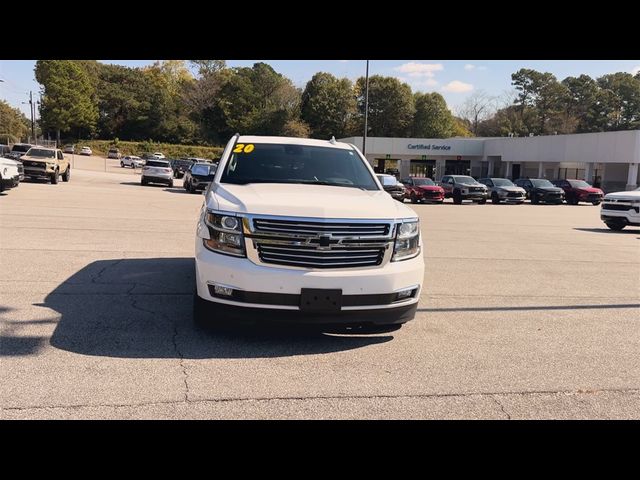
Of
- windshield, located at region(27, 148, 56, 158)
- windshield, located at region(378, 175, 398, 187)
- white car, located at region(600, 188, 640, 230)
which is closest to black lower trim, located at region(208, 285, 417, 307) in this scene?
windshield, located at region(378, 175, 398, 187)

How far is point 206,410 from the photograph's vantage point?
12.7 feet

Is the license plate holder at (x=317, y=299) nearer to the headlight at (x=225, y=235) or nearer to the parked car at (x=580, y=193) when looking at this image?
the headlight at (x=225, y=235)

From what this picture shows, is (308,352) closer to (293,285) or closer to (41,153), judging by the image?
(293,285)

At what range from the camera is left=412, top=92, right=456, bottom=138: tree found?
9138cm

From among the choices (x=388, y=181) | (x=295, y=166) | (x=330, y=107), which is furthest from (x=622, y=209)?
(x=330, y=107)

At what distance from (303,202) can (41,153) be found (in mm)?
28066

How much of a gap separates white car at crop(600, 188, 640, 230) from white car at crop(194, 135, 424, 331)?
551 inches

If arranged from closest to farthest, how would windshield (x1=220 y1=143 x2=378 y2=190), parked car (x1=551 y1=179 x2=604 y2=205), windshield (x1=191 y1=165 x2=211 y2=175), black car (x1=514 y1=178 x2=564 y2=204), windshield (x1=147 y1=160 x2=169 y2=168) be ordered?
windshield (x1=220 y1=143 x2=378 y2=190) < windshield (x1=191 y1=165 x2=211 y2=175) < black car (x1=514 y1=178 x2=564 y2=204) < parked car (x1=551 y1=179 x2=604 y2=205) < windshield (x1=147 y1=160 x2=169 y2=168)

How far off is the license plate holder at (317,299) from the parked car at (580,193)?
34.4m

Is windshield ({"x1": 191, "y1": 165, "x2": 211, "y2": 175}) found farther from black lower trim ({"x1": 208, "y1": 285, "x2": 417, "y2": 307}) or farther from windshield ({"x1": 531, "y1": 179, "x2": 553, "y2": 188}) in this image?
windshield ({"x1": 531, "y1": 179, "x2": 553, "y2": 188})

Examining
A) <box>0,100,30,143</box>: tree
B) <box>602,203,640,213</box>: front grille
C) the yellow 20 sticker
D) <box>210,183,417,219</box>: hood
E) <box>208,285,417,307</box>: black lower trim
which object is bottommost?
<box>602,203,640,213</box>: front grille

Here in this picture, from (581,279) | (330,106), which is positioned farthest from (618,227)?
(330,106)

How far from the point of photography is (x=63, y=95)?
296 feet
